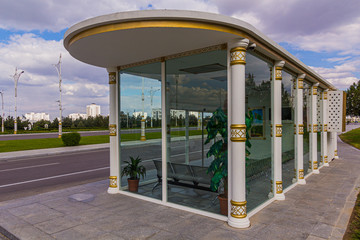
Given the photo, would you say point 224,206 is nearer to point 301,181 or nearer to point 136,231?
point 136,231

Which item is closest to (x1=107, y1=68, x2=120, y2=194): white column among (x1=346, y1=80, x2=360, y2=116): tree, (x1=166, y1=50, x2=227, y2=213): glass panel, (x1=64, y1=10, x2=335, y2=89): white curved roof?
(x1=64, y1=10, x2=335, y2=89): white curved roof

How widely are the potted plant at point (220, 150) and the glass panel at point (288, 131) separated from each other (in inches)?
80.2

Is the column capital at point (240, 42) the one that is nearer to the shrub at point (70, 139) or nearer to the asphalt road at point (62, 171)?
the asphalt road at point (62, 171)

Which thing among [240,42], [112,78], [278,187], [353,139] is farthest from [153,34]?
[353,139]

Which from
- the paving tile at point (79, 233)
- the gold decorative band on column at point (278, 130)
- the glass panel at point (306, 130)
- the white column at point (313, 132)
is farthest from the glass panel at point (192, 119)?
the white column at point (313, 132)

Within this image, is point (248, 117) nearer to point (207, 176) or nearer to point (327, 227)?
point (207, 176)

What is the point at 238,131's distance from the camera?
4.55m

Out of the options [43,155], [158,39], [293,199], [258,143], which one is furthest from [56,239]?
[43,155]

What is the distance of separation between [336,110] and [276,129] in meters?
6.58

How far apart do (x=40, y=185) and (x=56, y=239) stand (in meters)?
4.54

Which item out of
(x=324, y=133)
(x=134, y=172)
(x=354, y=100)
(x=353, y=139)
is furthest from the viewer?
(x=354, y=100)

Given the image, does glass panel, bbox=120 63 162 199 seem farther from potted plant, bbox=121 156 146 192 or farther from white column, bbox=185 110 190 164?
white column, bbox=185 110 190 164

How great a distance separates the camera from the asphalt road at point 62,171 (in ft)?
21.2

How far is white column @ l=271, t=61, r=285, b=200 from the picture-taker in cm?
605
